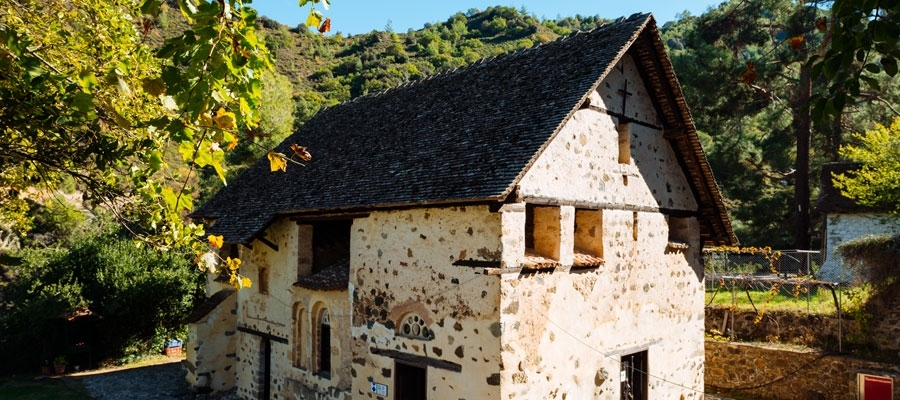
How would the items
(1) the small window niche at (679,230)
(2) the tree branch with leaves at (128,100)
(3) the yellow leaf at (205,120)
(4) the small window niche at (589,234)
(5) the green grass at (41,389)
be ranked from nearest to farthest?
(2) the tree branch with leaves at (128,100) < (3) the yellow leaf at (205,120) < (4) the small window niche at (589,234) < (1) the small window niche at (679,230) < (5) the green grass at (41,389)

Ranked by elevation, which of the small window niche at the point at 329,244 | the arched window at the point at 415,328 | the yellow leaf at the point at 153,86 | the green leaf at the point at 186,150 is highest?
the yellow leaf at the point at 153,86

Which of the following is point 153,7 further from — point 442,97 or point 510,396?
point 442,97

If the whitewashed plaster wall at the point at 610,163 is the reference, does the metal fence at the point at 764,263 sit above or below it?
below

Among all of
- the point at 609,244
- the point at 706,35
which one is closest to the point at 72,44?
the point at 609,244

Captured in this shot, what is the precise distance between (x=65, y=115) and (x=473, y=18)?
99.2 meters

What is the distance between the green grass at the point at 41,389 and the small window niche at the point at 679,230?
16.3m

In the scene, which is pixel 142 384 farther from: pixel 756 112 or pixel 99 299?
pixel 756 112

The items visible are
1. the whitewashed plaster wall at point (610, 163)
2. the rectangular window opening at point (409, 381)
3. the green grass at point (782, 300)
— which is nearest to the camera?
the whitewashed plaster wall at point (610, 163)

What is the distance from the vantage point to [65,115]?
18.8ft

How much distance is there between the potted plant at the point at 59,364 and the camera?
63.2 ft

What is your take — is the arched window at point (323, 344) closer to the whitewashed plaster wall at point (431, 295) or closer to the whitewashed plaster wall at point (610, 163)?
the whitewashed plaster wall at point (431, 295)

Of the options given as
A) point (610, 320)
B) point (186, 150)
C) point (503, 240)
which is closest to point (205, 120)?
point (186, 150)

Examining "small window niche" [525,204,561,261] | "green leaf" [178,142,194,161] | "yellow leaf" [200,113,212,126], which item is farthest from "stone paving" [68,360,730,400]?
"yellow leaf" [200,113,212,126]

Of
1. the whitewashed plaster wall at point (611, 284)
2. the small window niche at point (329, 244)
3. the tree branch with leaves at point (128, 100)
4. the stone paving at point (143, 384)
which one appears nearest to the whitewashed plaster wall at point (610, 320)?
the whitewashed plaster wall at point (611, 284)
